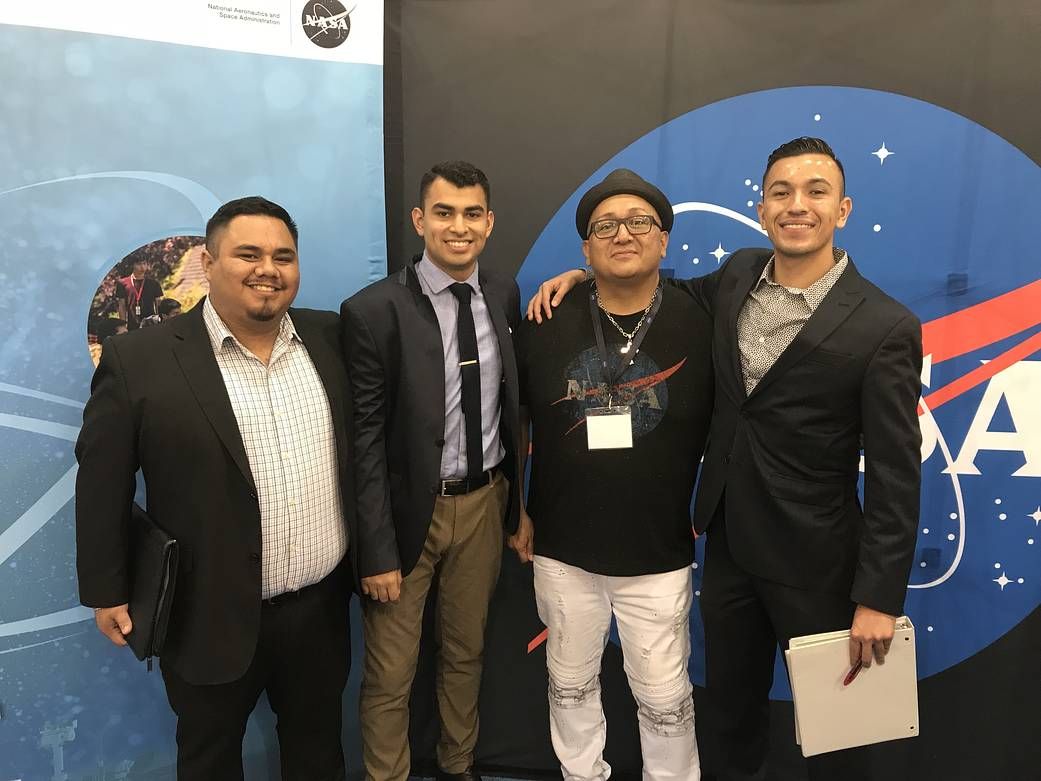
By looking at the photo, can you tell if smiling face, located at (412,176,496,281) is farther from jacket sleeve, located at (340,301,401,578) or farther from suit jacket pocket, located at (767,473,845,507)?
suit jacket pocket, located at (767,473,845,507)

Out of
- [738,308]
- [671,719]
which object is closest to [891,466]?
[738,308]

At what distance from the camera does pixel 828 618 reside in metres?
1.75

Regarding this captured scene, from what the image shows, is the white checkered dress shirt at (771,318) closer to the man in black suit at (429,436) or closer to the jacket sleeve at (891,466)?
the jacket sleeve at (891,466)

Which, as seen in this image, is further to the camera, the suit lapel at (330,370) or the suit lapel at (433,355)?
the suit lapel at (433,355)

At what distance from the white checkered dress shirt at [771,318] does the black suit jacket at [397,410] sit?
0.73 metres

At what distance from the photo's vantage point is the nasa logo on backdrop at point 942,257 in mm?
2209

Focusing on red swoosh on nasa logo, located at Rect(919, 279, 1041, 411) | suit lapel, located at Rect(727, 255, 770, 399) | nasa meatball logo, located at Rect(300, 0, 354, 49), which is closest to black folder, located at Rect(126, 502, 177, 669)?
suit lapel, located at Rect(727, 255, 770, 399)

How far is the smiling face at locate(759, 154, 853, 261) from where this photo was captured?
164cm

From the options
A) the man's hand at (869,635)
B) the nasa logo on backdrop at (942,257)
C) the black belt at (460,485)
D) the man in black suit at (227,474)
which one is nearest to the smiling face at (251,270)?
the man in black suit at (227,474)

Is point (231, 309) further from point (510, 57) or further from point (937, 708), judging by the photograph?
point (937, 708)

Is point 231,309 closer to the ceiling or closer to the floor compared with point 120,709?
closer to the ceiling

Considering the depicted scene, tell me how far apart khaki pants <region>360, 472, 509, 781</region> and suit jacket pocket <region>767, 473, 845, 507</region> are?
93 cm

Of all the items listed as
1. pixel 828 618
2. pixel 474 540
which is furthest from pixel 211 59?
pixel 828 618

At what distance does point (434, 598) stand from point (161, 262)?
1.57m
